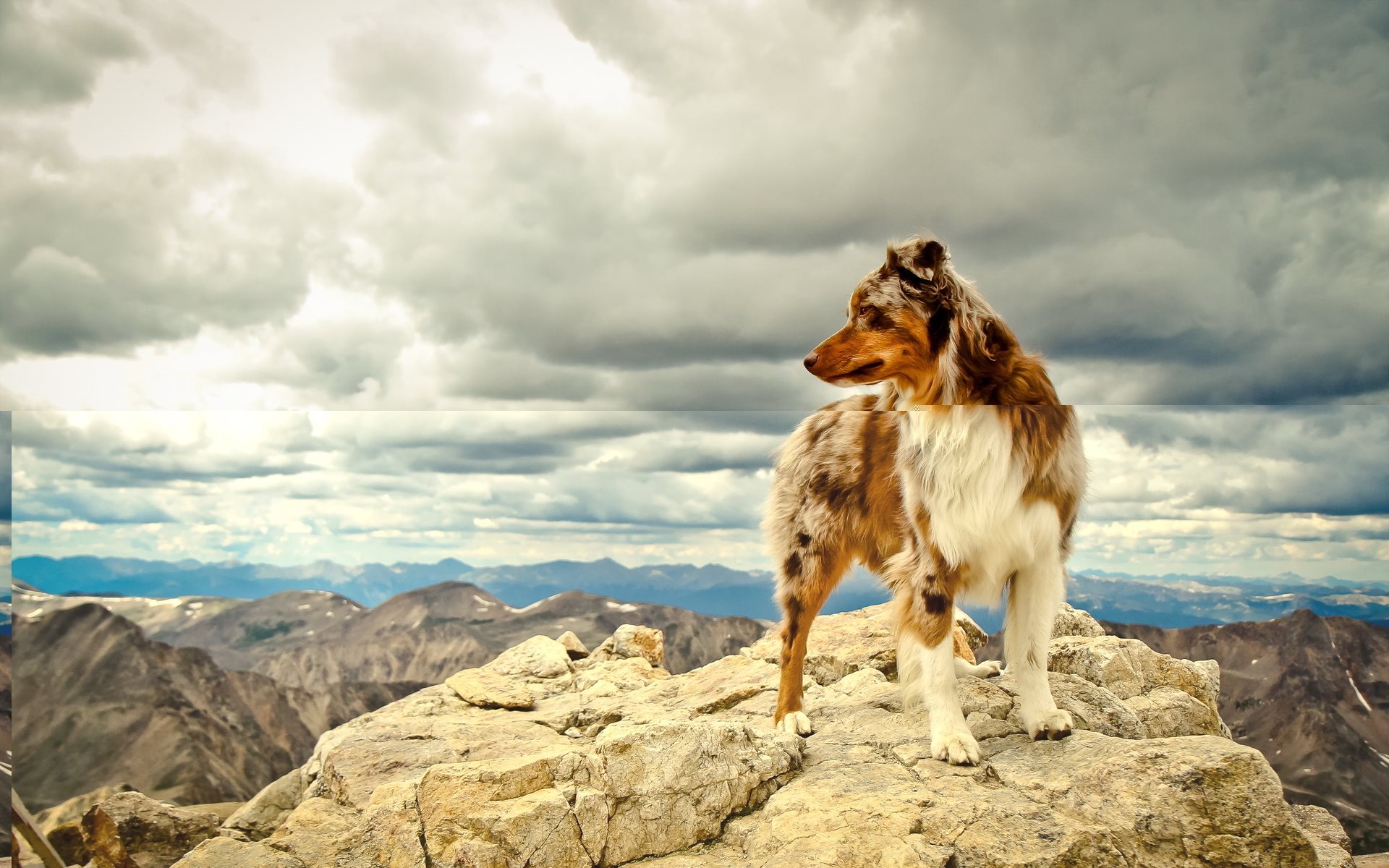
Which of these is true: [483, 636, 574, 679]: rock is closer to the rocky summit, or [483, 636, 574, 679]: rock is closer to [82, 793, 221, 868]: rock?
the rocky summit

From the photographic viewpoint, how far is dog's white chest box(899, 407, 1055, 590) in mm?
3385

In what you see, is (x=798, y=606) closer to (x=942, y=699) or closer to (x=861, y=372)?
(x=942, y=699)

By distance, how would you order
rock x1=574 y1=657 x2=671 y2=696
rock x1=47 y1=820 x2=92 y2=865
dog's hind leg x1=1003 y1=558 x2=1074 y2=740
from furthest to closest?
1. rock x1=574 y1=657 x2=671 y2=696
2. rock x1=47 y1=820 x2=92 y2=865
3. dog's hind leg x1=1003 y1=558 x2=1074 y2=740

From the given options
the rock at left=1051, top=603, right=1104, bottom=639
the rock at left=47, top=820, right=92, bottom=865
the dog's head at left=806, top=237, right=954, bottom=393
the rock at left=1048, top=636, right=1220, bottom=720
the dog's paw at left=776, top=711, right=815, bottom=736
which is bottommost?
the rock at left=47, top=820, right=92, bottom=865

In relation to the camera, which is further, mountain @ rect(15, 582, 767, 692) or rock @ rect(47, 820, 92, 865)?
mountain @ rect(15, 582, 767, 692)

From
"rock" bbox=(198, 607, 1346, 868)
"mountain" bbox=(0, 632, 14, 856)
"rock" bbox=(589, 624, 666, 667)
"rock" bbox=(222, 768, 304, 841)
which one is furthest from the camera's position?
"rock" bbox=(589, 624, 666, 667)

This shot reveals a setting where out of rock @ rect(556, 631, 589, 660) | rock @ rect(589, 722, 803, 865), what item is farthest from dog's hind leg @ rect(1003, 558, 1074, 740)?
rock @ rect(556, 631, 589, 660)

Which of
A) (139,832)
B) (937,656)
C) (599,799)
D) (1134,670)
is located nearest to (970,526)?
(937,656)

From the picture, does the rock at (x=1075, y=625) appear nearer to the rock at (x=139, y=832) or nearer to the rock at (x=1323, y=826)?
the rock at (x=1323, y=826)

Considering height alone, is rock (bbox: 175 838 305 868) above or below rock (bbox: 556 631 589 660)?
below

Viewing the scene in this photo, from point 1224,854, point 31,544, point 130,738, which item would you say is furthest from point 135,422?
point 1224,854

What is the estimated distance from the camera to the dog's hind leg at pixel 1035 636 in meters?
3.50

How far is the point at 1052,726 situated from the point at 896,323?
187 cm

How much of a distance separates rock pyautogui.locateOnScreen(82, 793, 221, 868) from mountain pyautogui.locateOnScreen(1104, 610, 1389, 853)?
15.7 ft
